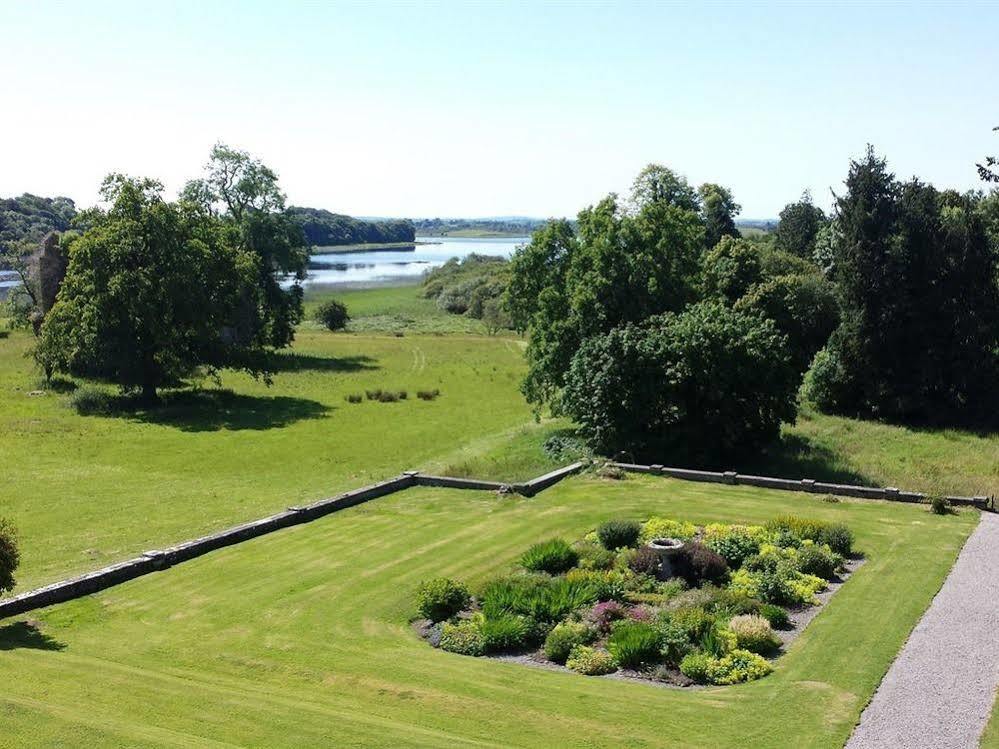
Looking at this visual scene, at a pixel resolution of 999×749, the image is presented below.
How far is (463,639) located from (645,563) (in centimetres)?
573

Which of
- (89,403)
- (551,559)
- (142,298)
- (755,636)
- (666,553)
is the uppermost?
(142,298)

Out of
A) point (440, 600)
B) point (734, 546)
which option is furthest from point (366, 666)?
point (734, 546)

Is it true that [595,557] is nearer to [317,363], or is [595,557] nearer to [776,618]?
[776,618]

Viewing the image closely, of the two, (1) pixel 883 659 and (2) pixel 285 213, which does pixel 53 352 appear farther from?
(1) pixel 883 659

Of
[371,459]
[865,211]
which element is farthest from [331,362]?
[865,211]

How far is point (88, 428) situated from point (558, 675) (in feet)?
128

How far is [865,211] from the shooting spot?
4728 cm

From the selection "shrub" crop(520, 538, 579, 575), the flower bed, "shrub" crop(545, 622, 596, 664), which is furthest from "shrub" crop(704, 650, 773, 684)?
"shrub" crop(520, 538, 579, 575)

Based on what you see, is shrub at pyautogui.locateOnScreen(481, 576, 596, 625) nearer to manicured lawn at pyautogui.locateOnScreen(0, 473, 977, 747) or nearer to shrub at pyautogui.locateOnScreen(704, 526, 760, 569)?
manicured lawn at pyautogui.locateOnScreen(0, 473, 977, 747)

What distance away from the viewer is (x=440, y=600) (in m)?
19.5

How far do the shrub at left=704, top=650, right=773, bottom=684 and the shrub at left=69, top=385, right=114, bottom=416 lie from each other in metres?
45.5

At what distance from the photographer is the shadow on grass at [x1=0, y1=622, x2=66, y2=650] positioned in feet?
58.3

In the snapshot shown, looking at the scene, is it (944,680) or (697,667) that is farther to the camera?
(697,667)

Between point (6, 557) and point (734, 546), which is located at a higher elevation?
point (6, 557)
